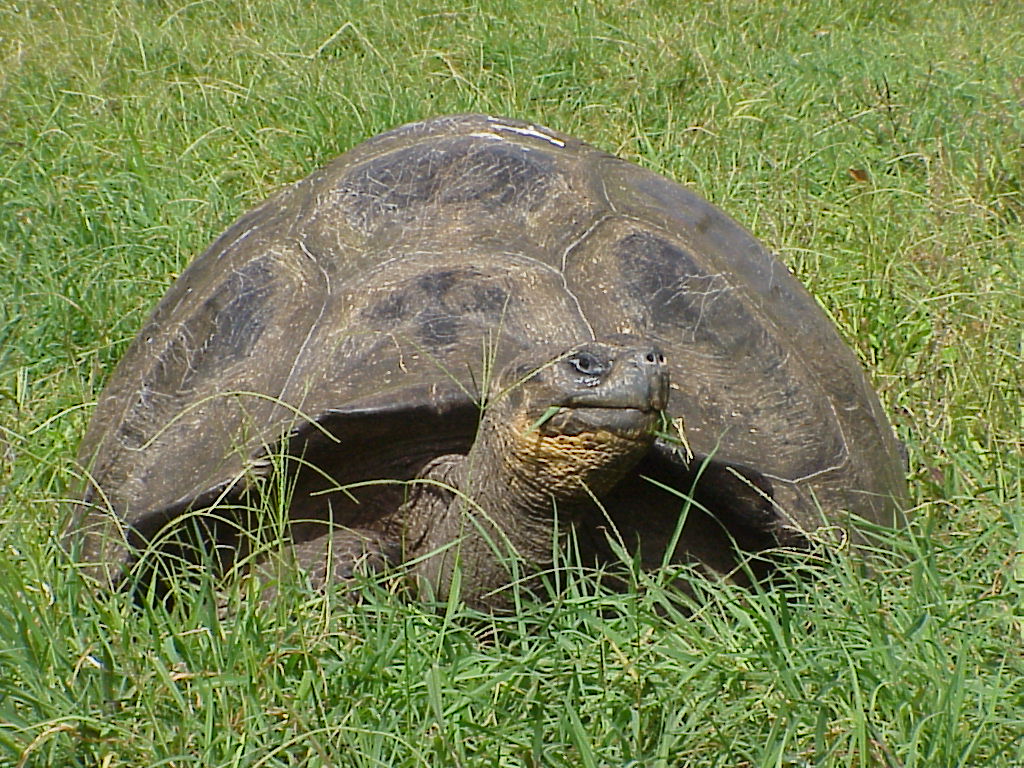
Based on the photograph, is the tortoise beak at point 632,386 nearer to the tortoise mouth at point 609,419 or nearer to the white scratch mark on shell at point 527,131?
the tortoise mouth at point 609,419

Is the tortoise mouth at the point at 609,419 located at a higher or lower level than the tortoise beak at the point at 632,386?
lower

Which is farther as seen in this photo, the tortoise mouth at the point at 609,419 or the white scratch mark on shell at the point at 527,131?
the white scratch mark on shell at the point at 527,131

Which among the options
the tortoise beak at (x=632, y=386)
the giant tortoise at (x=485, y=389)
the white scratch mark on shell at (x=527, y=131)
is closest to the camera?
the tortoise beak at (x=632, y=386)

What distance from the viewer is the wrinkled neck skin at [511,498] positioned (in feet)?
6.17

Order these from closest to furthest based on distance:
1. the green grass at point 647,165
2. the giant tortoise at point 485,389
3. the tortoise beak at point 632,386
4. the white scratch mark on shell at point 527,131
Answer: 1. the green grass at point 647,165
2. the tortoise beak at point 632,386
3. the giant tortoise at point 485,389
4. the white scratch mark on shell at point 527,131

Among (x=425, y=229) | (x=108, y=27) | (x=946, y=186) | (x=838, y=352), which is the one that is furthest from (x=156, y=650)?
(x=108, y=27)

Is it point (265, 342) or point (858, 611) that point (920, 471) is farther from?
point (265, 342)

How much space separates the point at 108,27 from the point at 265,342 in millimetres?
3956

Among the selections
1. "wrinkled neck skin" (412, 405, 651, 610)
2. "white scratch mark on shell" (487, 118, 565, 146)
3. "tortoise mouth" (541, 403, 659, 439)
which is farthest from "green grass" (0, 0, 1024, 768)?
"white scratch mark on shell" (487, 118, 565, 146)

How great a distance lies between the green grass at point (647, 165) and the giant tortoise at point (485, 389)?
0.45 ft

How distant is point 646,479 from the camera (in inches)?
80.7

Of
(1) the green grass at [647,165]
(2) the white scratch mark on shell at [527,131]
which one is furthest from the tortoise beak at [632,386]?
(2) the white scratch mark on shell at [527,131]

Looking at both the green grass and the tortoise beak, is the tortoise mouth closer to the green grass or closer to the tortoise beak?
the tortoise beak

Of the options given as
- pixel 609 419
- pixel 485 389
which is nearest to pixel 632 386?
pixel 609 419
